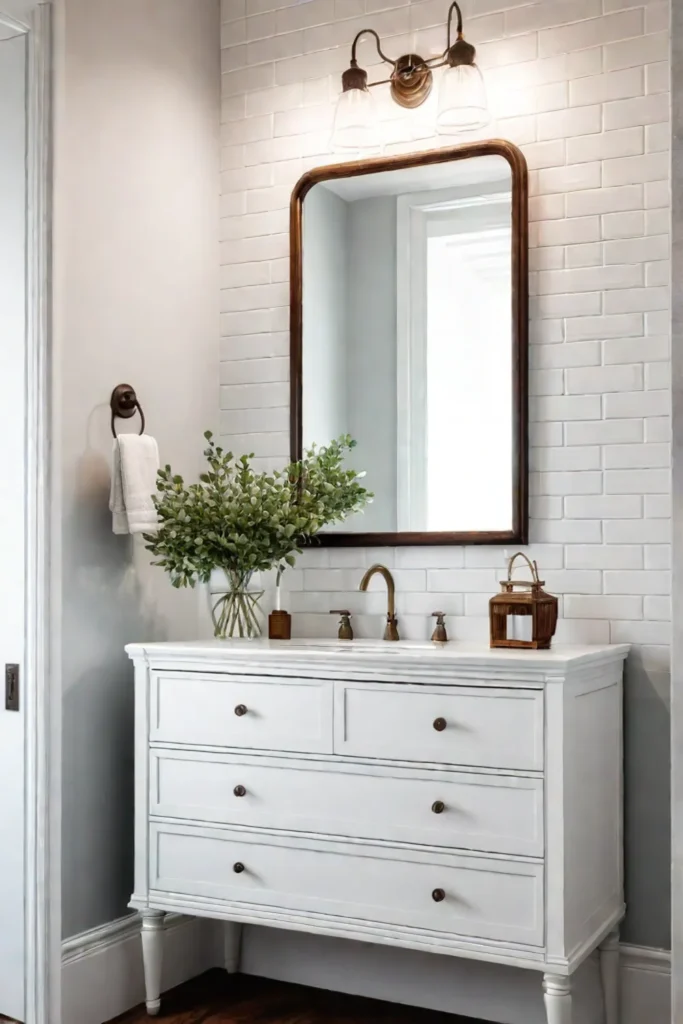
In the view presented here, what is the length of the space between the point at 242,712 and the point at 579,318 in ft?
4.29

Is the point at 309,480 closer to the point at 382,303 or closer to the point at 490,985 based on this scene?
the point at 382,303

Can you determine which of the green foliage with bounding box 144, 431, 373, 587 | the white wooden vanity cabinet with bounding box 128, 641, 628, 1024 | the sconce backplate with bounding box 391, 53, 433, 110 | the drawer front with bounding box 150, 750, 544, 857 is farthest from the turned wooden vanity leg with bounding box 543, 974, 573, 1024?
the sconce backplate with bounding box 391, 53, 433, 110

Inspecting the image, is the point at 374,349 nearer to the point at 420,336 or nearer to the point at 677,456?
the point at 420,336

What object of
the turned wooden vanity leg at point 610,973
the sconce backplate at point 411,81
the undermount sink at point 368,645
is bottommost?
the turned wooden vanity leg at point 610,973

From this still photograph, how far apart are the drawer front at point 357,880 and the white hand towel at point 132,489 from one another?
75 cm

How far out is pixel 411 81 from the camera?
2.95 metres

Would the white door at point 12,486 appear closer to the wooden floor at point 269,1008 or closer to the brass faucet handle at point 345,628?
the wooden floor at point 269,1008

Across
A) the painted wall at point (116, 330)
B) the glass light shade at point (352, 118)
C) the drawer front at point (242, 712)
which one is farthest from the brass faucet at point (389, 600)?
the glass light shade at point (352, 118)

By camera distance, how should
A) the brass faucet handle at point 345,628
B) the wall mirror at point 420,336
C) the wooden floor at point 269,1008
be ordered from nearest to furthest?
the wooden floor at point 269,1008, the wall mirror at point 420,336, the brass faucet handle at point 345,628

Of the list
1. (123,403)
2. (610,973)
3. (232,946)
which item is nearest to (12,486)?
(123,403)

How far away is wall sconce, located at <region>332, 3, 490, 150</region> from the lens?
9.10ft

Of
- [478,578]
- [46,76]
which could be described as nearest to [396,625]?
[478,578]

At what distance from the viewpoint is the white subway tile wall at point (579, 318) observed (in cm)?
268

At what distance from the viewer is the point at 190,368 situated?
317cm
